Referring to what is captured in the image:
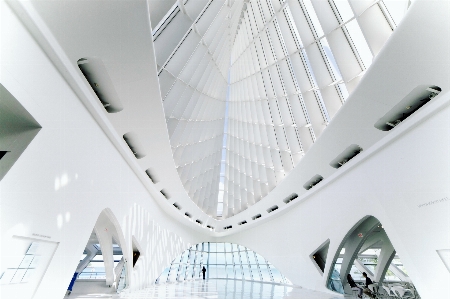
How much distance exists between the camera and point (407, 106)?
39.2 ft

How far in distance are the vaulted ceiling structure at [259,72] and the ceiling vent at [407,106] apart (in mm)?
2029

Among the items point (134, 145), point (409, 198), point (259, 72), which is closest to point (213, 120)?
point (259, 72)

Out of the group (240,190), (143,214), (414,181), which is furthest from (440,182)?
(240,190)

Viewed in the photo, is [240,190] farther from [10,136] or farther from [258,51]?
[10,136]

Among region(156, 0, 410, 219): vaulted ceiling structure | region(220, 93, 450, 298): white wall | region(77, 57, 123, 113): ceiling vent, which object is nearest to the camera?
region(77, 57, 123, 113): ceiling vent

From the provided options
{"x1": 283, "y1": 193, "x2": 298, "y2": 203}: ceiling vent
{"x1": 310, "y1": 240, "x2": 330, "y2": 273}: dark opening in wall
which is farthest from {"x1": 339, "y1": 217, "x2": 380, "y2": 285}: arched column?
{"x1": 283, "y1": 193, "x2": 298, "y2": 203}: ceiling vent

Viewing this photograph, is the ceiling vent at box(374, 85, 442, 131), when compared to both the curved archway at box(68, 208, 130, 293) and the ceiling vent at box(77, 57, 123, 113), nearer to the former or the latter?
the ceiling vent at box(77, 57, 123, 113)

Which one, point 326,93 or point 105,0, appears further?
point 326,93

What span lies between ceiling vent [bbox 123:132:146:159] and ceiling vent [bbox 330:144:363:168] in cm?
1202

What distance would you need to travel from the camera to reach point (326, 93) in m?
15.6

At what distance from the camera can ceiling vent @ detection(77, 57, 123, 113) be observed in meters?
9.74

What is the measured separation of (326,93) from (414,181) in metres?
6.02

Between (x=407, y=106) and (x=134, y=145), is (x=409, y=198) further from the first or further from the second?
(x=134, y=145)

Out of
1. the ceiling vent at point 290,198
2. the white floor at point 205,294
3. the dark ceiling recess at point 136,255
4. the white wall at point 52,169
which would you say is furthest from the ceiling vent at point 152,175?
the ceiling vent at point 290,198
